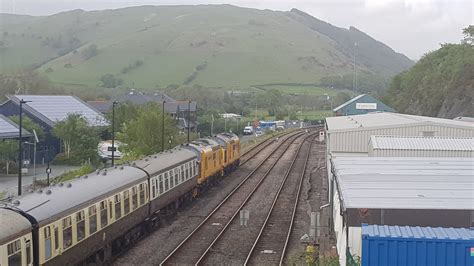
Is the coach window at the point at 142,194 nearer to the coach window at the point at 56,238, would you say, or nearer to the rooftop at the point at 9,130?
the coach window at the point at 56,238

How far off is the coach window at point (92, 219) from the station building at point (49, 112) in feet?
113

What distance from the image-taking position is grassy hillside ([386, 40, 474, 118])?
7025 centimetres

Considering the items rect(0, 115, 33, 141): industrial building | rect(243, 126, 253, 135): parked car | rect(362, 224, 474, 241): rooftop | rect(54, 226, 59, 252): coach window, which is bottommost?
rect(54, 226, 59, 252): coach window

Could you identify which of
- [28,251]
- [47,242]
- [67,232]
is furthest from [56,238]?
[28,251]

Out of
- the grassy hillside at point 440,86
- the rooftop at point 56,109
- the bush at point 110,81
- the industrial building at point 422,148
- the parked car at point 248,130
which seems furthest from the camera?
the bush at point 110,81

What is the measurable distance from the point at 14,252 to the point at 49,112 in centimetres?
4653

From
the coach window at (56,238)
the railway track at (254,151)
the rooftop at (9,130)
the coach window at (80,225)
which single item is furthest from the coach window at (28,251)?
the railway track at (254,151)

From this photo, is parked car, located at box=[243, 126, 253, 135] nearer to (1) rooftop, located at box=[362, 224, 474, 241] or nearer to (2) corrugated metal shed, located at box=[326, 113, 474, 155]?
(2) corrugated metal shed, located at box=[326, 113, 474, 155]

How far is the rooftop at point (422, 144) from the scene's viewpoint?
2553 centimetres

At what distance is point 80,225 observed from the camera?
1700cm

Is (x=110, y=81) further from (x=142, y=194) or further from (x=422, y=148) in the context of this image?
(x=142, y=194)

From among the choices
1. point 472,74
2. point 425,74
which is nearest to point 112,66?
point 425,74

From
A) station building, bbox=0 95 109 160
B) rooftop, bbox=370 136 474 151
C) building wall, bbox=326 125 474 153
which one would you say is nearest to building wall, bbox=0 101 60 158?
station building, bbox=0 95 109 160

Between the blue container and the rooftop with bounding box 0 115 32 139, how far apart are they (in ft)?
128
